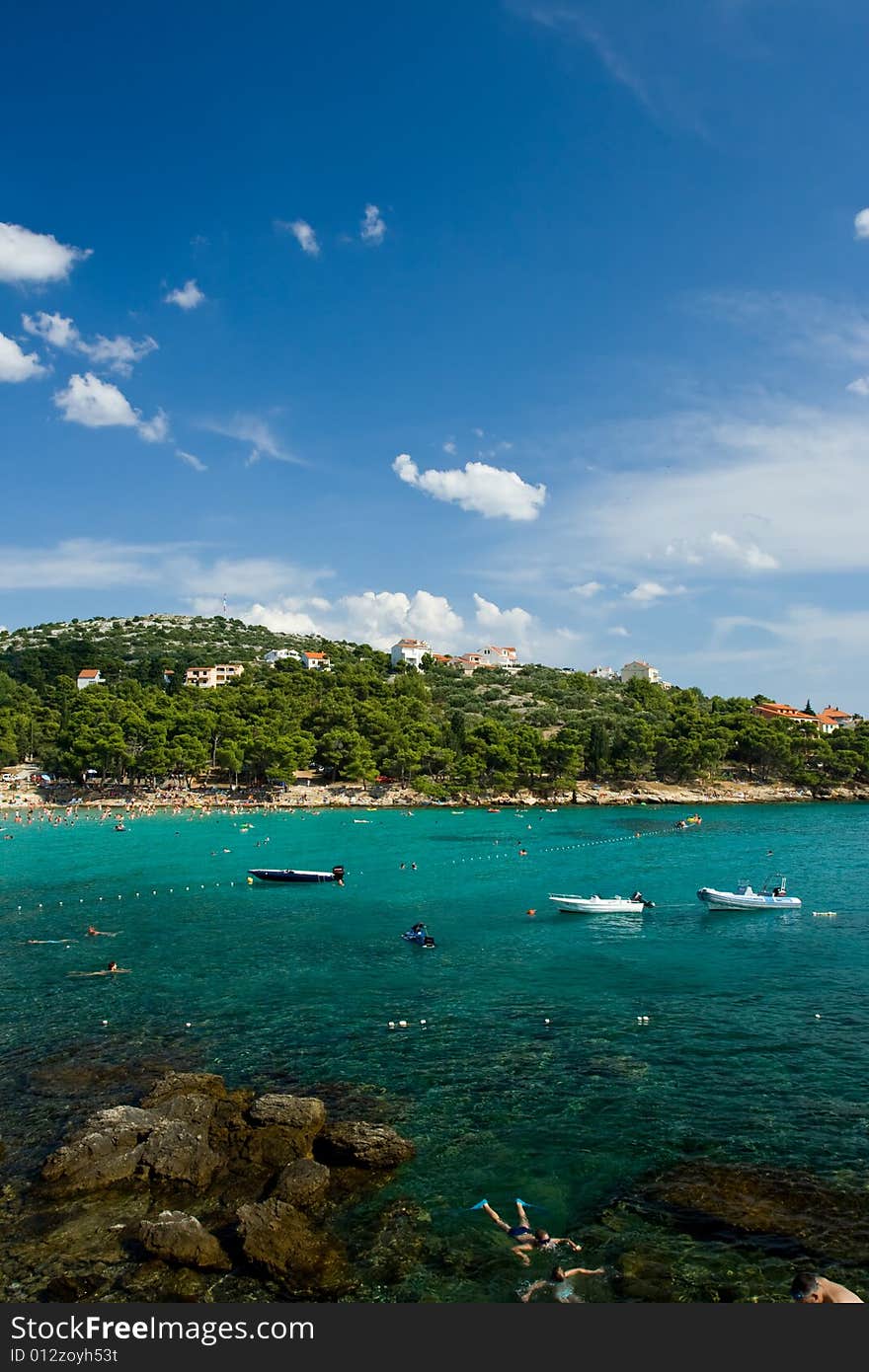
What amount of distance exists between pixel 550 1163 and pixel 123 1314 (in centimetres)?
1057

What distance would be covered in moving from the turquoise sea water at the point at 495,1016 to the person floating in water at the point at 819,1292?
196 cm

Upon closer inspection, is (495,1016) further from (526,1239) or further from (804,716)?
(804,716)

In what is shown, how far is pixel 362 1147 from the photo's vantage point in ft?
61.4

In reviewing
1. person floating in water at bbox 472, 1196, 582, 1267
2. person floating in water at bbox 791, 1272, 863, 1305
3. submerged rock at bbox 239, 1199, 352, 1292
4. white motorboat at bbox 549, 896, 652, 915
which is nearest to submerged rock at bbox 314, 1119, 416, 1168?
submerged rock at bbox 239, 1199, 352, 1292

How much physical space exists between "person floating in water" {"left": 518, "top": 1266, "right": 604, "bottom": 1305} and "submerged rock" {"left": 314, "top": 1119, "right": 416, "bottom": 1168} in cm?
514

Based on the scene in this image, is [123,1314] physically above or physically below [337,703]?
below

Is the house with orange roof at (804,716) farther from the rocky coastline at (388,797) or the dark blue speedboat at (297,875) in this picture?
the dark blue speedboat at (297,875)

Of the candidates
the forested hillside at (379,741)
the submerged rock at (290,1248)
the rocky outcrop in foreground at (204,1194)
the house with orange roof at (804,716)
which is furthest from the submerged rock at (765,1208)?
the house with orange roof at (804,716)

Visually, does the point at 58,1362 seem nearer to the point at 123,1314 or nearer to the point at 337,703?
the point at 123,1314

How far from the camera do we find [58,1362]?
1012cm

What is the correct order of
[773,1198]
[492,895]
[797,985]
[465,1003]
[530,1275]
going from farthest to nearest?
1. [492,895]
2. [797,985]
3. [465,1003]
4. [773,1198]
5. [530,1275]

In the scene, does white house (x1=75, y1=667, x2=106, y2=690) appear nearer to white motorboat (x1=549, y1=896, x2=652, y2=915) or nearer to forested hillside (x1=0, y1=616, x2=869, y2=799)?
forested hillside (x1=0, y1=616, x2=869, y2=799)

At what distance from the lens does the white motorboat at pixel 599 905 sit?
46.9 m

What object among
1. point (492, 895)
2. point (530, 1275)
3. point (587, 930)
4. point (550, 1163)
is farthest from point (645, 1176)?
point (492, 895)
